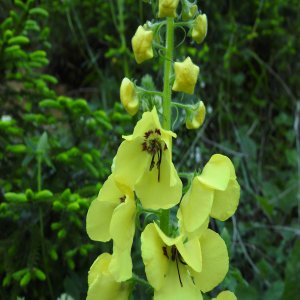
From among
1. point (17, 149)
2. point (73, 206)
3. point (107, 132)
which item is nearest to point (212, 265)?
point (73, 206)

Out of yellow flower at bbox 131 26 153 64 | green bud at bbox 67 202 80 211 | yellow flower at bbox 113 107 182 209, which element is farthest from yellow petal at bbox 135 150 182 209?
green bud at bbox 67 202 80 211

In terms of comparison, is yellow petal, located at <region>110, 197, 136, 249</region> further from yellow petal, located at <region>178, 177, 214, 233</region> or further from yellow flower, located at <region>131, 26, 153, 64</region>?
yellow flower, located at <region>131, 26, 153, 64</region>

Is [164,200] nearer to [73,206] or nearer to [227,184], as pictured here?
[227,184]

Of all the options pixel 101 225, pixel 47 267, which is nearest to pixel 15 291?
pixel 47 267

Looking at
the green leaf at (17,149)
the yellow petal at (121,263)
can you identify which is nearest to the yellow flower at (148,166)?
the yellow petal at (121,263)

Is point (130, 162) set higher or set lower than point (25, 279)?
higher
